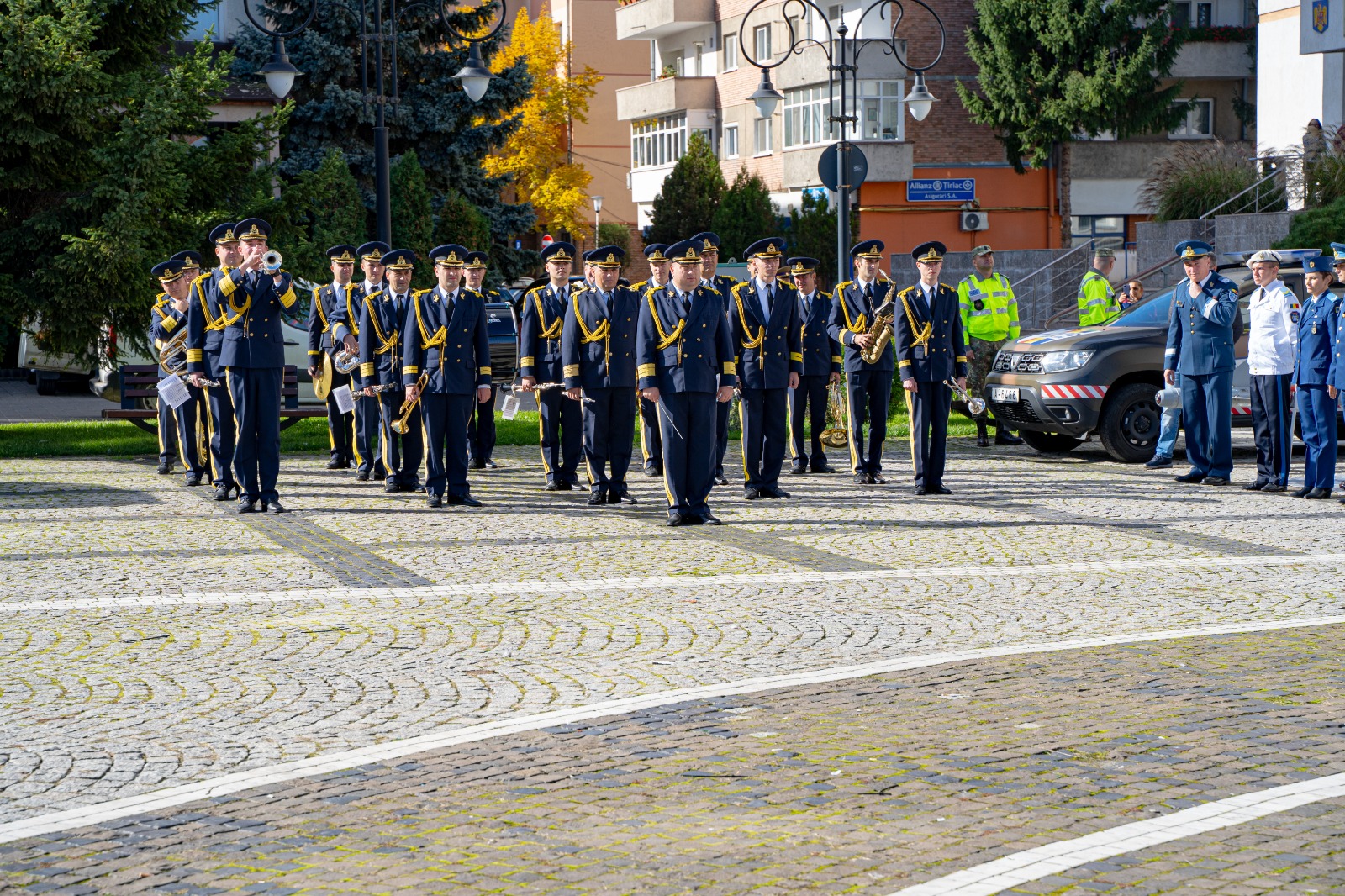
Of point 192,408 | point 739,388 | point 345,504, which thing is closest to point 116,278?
point 192,408

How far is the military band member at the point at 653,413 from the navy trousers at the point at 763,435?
74 centimetres

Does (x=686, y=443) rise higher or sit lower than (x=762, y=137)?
lower

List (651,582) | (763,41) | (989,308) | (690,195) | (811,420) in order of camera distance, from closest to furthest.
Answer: (651,582), (811,420), (989,308), (690,195), (763,41)

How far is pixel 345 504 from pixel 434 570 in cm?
390

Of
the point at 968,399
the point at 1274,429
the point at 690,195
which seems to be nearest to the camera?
the point at 1274,429

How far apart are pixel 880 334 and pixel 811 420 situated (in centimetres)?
120

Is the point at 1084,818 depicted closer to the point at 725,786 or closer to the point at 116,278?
the point at 725,786

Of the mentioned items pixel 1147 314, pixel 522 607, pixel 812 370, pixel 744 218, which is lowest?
pixel 522 607

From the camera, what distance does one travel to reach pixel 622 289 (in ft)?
47.5

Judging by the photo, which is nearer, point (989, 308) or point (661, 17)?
point (989, 308)

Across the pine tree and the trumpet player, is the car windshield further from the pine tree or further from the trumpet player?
the pine tree

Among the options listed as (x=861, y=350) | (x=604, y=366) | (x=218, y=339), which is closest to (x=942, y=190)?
(x=861, y=350)

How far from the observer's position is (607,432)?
47.5 feet

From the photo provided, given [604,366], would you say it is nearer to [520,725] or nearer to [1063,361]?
[1063,361]
